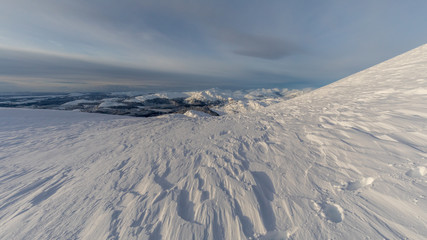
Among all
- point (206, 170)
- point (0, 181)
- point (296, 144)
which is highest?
point (296, 144)

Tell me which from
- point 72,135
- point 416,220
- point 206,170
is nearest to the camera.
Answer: point 416,220

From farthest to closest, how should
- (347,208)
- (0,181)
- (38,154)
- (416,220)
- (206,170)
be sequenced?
(38,154) < (0,181) < (206,170) < (347,208) < (416,220)

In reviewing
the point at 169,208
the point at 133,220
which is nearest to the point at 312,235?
the point at 169,208

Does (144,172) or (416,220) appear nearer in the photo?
(416,220)

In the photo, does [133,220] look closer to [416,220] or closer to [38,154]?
[416,220]

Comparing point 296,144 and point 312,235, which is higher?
point 296,144

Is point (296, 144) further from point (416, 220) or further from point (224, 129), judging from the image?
point (224, 129)
